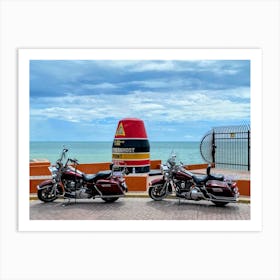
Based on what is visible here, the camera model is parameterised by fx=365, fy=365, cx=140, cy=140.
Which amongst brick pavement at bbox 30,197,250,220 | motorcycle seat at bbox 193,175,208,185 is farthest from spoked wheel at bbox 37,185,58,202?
motorcycle seat at bbox 193,175,208,185

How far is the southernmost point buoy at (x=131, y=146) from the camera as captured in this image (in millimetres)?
10805

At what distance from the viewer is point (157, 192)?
748 centimetres

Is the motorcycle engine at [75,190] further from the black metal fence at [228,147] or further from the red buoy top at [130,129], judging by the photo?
the black metal fence at [228,147]

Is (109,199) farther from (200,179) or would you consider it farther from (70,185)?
(200,179)

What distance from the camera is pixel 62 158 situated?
282 inches

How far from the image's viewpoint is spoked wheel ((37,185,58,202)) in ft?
23.9

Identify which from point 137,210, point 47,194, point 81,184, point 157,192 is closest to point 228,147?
point 157,192

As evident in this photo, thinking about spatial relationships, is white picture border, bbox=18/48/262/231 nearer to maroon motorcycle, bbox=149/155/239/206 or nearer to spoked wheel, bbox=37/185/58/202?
maroon motorcycle, bbox=149/155/239/206

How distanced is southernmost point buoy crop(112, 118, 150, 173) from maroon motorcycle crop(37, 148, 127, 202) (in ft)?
11.6

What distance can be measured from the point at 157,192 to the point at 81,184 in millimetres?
1553
